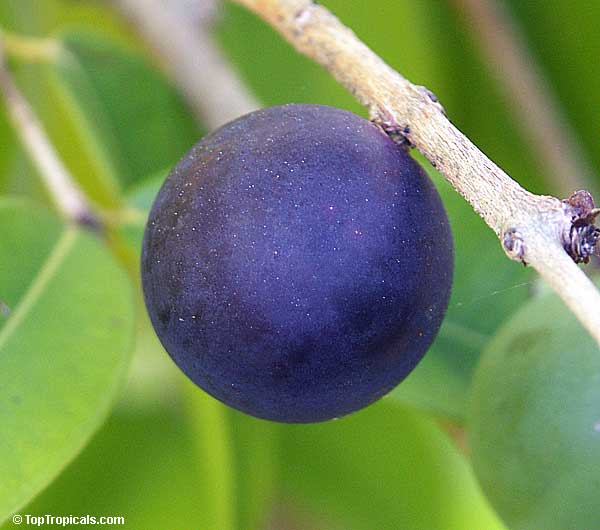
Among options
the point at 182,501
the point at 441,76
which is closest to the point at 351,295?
the point at 182,501

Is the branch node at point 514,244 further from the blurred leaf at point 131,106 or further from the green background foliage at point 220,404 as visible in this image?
the blurred leaf at point 131,106

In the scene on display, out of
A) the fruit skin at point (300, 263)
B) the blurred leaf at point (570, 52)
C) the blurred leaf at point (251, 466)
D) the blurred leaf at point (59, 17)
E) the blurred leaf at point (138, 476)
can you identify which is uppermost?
the blurred leaf at point (59, 17)

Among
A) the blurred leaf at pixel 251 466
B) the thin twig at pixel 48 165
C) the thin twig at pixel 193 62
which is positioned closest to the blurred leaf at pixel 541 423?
the blurred leaf at pixel 251 466

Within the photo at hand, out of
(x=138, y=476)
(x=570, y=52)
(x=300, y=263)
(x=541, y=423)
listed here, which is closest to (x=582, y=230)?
(x=300, y=263)

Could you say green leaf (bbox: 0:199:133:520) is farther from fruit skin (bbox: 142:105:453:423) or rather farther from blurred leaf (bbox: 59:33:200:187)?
blurred leaf (bbox: 59:33:200:187)

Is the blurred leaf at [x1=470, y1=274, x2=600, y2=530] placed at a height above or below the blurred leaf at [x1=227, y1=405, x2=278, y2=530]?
below

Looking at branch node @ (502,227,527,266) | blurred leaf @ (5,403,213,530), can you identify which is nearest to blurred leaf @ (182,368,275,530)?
blurred leaf @ (5,403,213,530)

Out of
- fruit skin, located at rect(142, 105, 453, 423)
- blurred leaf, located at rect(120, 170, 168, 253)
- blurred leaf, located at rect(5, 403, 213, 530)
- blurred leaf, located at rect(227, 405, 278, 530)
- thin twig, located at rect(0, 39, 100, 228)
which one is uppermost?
thin twig, located at rect(0, 39, 100, 228)
